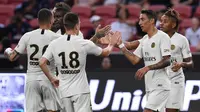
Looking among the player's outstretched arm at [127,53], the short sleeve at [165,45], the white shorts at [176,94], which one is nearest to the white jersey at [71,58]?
the player's outstretched arm at [127,53]

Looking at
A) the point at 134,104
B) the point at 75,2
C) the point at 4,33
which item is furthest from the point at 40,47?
the point at 75,2

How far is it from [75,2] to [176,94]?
9.14 meters

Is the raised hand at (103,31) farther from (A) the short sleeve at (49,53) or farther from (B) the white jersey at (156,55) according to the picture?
(A) the short sleeve at (49,53)

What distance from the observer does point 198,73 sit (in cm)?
1756

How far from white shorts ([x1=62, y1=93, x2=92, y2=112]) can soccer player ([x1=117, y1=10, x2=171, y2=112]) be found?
1.10m

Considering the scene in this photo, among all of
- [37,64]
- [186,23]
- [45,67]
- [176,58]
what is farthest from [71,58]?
[186,23]

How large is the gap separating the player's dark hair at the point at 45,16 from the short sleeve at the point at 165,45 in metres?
1.92

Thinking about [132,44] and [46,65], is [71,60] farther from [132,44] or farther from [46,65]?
[132,44]

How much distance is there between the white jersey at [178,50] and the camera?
14789 millimetres

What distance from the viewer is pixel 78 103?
13133mm

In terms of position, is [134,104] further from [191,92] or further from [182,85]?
[182,85]

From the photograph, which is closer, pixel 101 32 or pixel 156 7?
pixel 101 32

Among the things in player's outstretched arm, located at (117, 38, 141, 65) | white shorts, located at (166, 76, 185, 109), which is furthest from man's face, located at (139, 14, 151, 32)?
white shorts, located at (166, 76, 185, 109)

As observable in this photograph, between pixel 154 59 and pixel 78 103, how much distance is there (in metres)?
1.51
